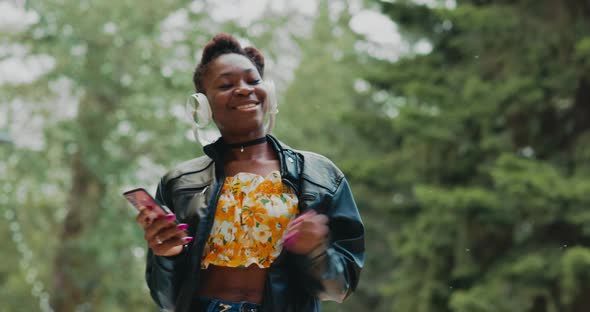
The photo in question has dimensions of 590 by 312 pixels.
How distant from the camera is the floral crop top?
120 inches

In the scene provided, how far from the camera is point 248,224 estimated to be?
3057 millimetres

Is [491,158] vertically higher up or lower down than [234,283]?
lower down

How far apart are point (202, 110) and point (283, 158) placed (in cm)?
36

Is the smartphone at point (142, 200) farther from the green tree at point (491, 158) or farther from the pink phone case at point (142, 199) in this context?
the green tree at point (491, 158)

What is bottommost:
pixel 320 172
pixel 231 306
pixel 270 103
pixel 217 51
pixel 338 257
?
pixel 231 306

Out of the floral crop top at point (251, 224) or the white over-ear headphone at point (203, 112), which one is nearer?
the floral crop top at point (251, 224)

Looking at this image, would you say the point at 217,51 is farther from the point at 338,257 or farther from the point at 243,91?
the point at 338,257

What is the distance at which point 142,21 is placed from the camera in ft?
50.2

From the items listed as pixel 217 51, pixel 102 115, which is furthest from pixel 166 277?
pixel 102 115

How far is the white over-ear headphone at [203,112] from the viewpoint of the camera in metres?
3.25

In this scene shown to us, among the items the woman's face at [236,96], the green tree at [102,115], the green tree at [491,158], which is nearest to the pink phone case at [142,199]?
the woman's face at [236,96]

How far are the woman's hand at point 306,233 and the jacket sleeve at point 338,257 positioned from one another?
4 centimetres

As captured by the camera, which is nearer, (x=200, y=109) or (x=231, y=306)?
(x=231, y=306)

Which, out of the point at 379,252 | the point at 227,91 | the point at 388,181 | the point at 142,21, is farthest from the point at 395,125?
the point at 379,252
